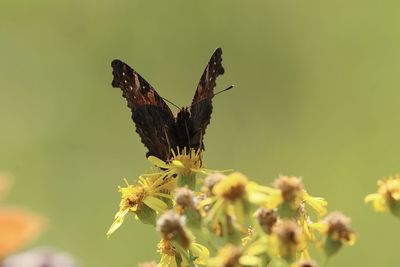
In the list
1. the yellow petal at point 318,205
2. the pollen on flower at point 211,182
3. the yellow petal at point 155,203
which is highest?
the yellow petal at point 155,203

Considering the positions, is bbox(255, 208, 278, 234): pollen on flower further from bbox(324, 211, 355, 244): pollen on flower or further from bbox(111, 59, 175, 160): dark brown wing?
bbox(111, 59, 175, 160): dark brown wing

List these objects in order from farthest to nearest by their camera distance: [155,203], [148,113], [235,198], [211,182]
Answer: [148,113] < [155,203] < [211,182] < [235,198]

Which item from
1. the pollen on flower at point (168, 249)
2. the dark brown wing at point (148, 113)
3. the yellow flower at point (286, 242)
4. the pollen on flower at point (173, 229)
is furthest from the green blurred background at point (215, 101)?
the yellow flower at point (286, 242)

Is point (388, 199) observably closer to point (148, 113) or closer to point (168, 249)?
point (168, 249)

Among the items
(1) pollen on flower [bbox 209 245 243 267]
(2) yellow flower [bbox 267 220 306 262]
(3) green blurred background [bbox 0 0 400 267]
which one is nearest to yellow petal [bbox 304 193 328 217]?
(2) yellow flower [bbox 267 220 306 262]

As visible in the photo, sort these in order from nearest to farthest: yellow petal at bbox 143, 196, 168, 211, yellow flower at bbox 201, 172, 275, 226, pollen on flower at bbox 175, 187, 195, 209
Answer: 1. yellow flower at bbox 201, 172, 275, 226
2. pollen on flower at bbox 175, 187, 195, 209
3. yellow petal at bbox 143, 196, 168, 211

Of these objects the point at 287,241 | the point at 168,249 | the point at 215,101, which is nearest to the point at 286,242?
the point at 287,241

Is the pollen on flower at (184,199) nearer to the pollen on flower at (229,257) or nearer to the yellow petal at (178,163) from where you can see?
the pollen on flower at (229,257)

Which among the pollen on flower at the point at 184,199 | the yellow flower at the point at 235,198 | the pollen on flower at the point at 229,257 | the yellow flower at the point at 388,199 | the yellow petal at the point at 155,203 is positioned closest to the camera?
the pollen on flower at the point at 229,257
